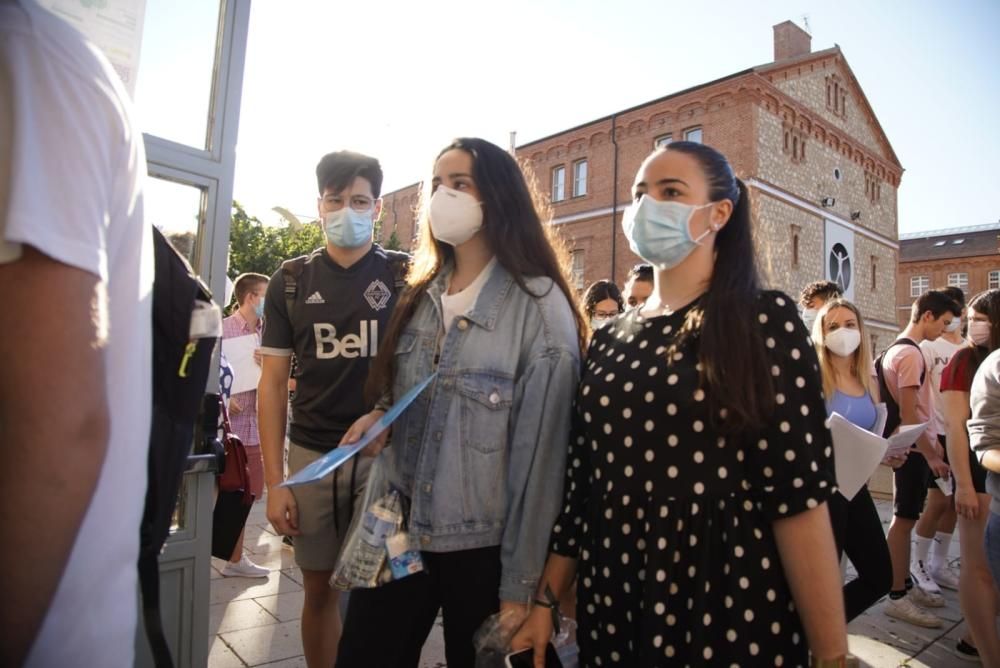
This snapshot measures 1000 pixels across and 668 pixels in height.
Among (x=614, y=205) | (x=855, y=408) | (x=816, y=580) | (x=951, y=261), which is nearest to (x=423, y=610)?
(x=816, y=580)

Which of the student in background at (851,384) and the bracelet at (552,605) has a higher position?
the student in background at (851,384)

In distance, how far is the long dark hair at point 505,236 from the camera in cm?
213

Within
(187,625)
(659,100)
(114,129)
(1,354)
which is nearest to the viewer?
(1,354)

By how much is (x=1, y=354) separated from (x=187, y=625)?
2009 mm

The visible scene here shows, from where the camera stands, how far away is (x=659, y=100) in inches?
1024

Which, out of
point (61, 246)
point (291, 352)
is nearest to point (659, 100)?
point (291, 352)

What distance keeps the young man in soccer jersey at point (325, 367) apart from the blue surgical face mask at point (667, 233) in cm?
128

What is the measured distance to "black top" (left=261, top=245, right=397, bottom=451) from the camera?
2.75 metres

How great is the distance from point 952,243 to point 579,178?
42.2 metres

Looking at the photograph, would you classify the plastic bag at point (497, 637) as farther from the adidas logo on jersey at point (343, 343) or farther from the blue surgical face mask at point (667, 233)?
the adidas logo on jersey at point (343, 343)

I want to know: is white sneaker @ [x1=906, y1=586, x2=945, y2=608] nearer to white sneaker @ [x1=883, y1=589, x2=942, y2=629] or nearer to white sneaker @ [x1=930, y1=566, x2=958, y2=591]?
white sneaker @ [x1=883, y1=589, x2=942, y2=629]

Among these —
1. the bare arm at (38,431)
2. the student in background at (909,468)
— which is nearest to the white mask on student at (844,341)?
the student in background at (909,468)

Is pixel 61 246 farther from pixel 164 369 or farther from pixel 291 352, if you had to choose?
pixel 291 352

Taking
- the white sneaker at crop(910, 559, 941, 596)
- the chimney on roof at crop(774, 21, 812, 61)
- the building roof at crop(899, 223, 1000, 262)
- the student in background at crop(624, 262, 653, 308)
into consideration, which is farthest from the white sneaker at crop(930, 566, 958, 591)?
the building roof at crop(899, 223, 1000, 262)
